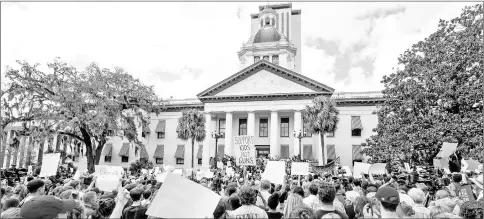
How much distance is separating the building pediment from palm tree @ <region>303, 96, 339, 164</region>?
413 centimetres

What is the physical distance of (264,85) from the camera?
1537 inches

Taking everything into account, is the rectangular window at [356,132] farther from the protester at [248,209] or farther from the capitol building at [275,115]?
the protester at [248,209]

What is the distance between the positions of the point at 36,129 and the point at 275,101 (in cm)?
2251

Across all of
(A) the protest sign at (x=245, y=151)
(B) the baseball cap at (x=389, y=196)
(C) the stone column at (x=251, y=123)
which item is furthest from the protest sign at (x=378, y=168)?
(C) the stone column at (x=251, y=123)

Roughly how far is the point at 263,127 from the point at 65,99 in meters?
21.5

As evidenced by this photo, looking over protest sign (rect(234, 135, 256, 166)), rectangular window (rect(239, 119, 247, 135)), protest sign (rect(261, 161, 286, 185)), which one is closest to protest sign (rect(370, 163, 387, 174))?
protest sign (rect(261, 161, 286, 185))

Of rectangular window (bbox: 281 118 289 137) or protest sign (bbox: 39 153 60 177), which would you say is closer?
protest sign (bbox: 39 153 60 177)

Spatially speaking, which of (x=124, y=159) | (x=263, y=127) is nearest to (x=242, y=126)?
(x=263, y=127)

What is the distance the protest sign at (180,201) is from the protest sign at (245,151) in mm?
5046

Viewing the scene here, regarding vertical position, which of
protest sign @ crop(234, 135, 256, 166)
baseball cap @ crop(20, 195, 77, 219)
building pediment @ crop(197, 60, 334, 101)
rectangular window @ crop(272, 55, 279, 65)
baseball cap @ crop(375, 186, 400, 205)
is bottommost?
baseball cap @ crop(20, 195, 77, 219)

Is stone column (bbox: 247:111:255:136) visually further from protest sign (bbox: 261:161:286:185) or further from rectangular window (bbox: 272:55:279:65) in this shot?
protest sign (bbox: 261:161:286:185)

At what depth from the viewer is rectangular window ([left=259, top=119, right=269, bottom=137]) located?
4056cm

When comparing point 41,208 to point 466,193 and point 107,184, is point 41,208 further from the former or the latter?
point 466,193

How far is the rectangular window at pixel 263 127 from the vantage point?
40.6 meters
